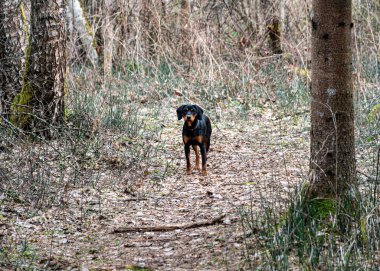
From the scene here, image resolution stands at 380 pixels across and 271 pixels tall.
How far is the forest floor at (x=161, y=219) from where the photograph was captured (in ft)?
15.0

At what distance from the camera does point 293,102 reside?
36.6 ft

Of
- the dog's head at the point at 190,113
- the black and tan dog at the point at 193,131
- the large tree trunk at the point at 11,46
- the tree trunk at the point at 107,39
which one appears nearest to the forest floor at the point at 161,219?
the black and tan dog at the point at 193,131

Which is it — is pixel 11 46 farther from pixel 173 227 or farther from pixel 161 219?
pixel 173 227

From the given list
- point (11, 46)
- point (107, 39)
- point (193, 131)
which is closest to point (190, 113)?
point (193, 131)

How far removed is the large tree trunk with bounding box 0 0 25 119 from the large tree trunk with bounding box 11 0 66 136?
1.40 ft

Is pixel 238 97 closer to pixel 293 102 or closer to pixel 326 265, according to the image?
pixel 293 102

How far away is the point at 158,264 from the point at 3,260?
46.0 inches

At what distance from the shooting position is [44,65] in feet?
26.9

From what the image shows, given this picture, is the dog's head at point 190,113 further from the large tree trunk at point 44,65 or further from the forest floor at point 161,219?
the large tree trunk at point 44,65

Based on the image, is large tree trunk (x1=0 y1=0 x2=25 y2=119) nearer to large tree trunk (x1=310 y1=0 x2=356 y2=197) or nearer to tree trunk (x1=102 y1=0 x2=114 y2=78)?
tree trunk (x1=102 y1=0 x2=114 y2=78)

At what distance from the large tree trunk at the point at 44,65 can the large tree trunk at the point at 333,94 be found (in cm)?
449

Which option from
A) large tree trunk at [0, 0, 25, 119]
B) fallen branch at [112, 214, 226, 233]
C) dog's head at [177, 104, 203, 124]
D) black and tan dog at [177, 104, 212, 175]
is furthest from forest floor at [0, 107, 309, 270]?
large tree trunk at [0, 0, 25, 119]

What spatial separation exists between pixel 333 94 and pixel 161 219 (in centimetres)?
223

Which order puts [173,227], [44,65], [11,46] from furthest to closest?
[11,46], [44,65], [173,227]
